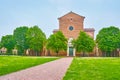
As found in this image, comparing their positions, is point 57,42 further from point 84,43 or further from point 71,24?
point 71,24

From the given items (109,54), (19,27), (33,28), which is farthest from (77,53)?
(19,27)

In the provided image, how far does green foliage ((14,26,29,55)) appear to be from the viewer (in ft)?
199

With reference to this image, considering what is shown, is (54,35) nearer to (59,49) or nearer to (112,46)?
(59,49)

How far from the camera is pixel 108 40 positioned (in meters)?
51.6

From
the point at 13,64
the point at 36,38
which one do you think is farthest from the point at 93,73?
the point at 36,38

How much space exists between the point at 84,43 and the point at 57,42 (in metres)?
5.94

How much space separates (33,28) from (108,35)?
1809 centimetres

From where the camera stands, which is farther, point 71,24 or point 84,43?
point 71,24

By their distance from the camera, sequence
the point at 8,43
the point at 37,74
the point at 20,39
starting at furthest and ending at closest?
the point at 8,43, the point at 20,39, the point at 37,74

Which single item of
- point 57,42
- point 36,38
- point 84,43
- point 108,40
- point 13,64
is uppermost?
point 36,38

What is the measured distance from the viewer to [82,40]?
5097 centimetres

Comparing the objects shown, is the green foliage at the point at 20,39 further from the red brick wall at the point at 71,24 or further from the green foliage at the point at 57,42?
the red brick wall at the point at 71,24

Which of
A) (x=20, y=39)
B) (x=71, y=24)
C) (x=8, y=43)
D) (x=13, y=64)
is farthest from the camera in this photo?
(x=8, y=43)

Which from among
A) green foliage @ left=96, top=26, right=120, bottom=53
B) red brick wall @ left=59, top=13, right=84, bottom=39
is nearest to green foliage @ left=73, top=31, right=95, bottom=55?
green foliage @ left=96, top=26, right=120, bottom=53
